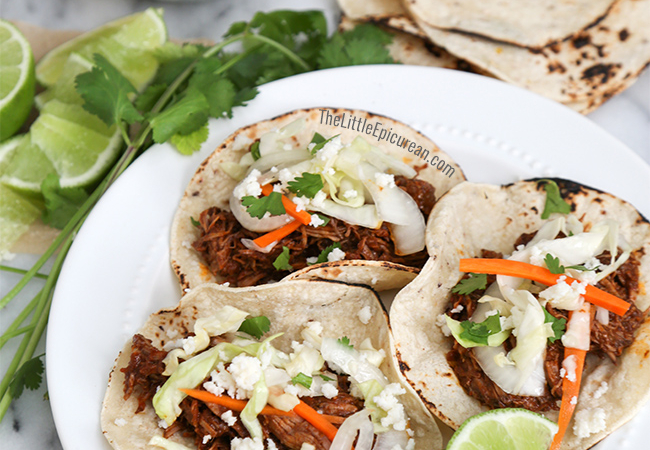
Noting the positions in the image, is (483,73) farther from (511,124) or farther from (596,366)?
(596,366)

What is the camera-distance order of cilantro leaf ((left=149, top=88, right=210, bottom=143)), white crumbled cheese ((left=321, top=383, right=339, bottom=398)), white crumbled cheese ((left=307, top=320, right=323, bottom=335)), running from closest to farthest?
white crumbled cheese ((left=321, top=383, right=339, bottom=398)) < white crumbled cheese ((left=307, top=320, right=323, bottom=335)) < cilantro leaf ((left=149, top=88, right=210, bottom=143))

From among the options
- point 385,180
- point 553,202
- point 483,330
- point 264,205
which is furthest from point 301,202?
point 553,202

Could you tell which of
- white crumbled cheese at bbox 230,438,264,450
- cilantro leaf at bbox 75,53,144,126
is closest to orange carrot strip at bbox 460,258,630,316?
white crumbled cheese at bbox 230,438,264,450

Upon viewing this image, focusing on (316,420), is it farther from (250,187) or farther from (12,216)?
(12,216)

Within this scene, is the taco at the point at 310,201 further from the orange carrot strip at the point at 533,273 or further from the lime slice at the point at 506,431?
the lime slice at the point at 506,431

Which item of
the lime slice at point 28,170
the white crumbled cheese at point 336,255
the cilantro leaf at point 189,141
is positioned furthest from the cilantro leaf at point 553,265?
the lime slice at point 28,170

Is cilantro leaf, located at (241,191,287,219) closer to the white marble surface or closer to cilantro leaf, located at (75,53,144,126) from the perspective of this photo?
cilantro leaf, located at (75,53,144,126)
